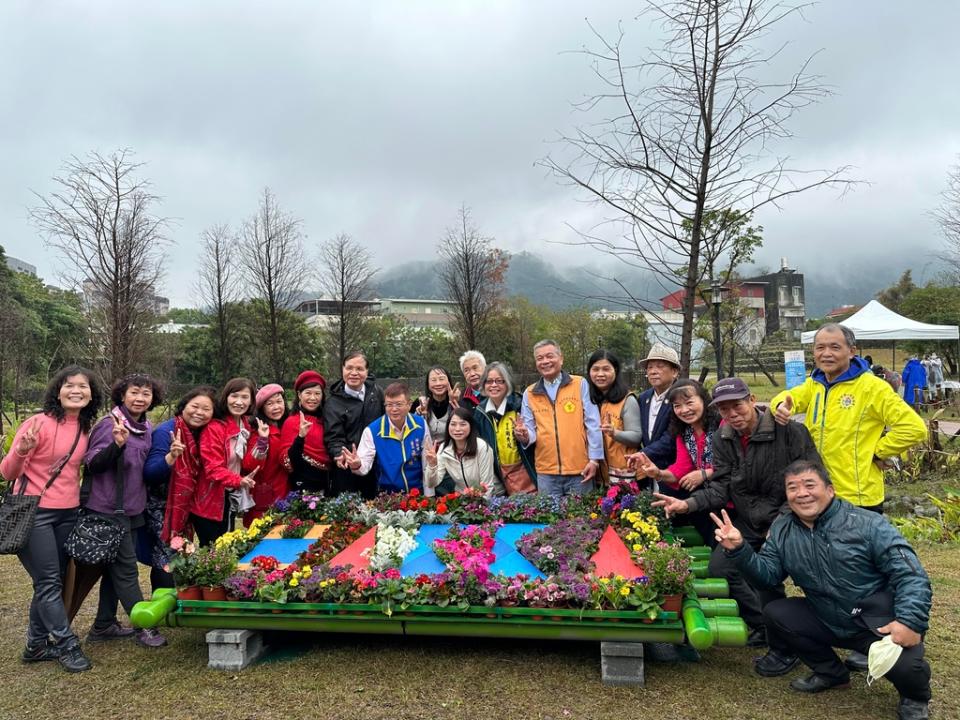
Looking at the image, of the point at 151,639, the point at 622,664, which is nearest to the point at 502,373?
the point at 622,664

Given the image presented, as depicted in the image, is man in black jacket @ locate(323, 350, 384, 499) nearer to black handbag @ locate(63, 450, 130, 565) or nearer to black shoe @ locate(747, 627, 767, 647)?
black handbag @ locate(63, 450, 130, 565)

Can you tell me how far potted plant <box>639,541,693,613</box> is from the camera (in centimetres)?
369

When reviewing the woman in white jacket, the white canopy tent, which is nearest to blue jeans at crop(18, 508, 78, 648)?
the woman in white jacket

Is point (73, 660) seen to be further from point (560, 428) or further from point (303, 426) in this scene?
point (560, 428)

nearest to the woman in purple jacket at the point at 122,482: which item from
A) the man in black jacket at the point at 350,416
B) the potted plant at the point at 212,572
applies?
the potted plant at the point at 212,572

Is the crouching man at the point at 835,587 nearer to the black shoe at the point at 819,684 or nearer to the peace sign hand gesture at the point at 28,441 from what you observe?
the black shoe at the point at 819,684

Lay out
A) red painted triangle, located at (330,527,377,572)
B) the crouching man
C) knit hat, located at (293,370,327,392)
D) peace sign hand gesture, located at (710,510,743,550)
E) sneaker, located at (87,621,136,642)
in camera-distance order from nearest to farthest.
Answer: the crouching man, peace sign hand gesture, located at (710,510,743,550), red painted triangle, located at (330,527,377,572), sneaker, located at (87,621,136,642), knit hat, located at (293,370,327,392)

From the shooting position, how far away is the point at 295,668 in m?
4.05

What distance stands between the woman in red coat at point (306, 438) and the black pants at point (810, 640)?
3.93m

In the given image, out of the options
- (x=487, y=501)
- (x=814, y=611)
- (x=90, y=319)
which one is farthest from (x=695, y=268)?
(x=90, y=319)

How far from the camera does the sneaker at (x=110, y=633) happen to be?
4668 mm

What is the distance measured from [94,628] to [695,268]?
613 centimetres

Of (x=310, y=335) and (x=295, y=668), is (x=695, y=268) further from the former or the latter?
(x=310, y=335)

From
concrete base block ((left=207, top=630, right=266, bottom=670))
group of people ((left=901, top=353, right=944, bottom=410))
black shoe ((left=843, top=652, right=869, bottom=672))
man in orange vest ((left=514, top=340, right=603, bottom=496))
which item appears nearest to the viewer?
black shoe ((left=843, top=652, right=869, bottom=672))
